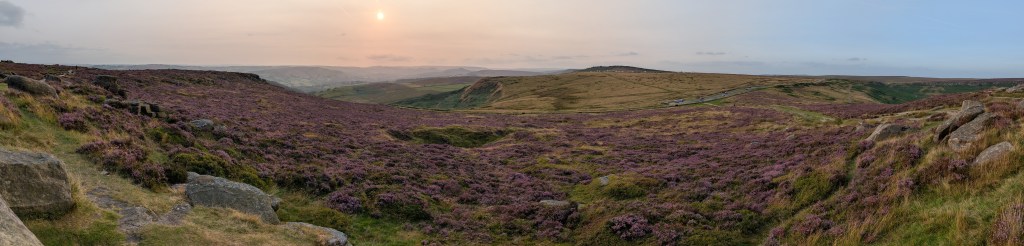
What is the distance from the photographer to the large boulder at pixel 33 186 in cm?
1205

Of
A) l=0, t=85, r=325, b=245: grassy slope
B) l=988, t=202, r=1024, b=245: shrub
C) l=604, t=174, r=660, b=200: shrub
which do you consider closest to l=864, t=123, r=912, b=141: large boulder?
l=604, t=174, r=660, b=200: shrub

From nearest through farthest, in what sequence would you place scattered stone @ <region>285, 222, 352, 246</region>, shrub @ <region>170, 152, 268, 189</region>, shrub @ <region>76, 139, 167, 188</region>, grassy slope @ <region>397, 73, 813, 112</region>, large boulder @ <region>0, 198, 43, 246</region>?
large boulder @ <region>0, 198, 43, 246</region>
scattered stone @ <region>285, 222, 352, 246</region>
shrub @ <region>76, 139, 167, 188</region>
shrub @ <region>170, 152, 268, 189</region>
grassy slope @ <region>397, 73, 813, 112</region>

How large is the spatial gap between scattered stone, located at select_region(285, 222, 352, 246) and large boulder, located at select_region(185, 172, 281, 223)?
134 centimetres

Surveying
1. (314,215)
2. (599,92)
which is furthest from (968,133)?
(599,92)

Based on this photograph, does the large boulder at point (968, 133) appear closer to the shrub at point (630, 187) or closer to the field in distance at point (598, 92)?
the shrub at point (630, 187)

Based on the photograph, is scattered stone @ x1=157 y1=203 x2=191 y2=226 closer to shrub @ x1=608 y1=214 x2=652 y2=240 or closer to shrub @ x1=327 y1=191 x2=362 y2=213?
shrub @ x1=327 y1=191 x2=362 y2=213

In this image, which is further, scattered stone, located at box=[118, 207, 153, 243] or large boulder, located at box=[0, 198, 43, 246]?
scattered stone, located at box=[118, 207, 153, 243]

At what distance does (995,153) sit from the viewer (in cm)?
1378

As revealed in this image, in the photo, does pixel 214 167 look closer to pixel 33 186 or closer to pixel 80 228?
pixel 33 186

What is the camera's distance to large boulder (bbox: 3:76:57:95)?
2590cm

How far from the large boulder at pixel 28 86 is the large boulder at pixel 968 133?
4364cm

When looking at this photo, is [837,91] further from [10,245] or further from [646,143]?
[10,245]

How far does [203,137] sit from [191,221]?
18.8 meters

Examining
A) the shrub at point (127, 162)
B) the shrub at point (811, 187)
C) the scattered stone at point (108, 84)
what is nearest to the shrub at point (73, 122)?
the shrub at point (127, 162)
